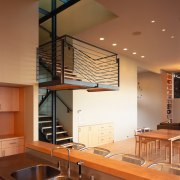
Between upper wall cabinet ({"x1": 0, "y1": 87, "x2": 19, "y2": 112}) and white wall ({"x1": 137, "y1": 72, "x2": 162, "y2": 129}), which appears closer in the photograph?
upper wall cabinet ({"x1": 0, "y1": 87, "x2": 19, "y2": 112})

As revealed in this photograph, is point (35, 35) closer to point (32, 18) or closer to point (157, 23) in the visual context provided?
point (32, 18)

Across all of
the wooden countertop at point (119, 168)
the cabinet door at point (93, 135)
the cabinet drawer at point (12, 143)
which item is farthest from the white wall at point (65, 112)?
the wooden countertop at point (119, 168)

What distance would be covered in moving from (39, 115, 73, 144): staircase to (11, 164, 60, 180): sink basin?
110 inches

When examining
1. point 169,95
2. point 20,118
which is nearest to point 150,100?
point 169,95

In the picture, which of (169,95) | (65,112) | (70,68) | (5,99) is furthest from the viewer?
(169,95)

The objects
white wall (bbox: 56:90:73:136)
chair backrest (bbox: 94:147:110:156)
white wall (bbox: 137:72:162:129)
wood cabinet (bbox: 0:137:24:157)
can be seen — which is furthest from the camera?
white wall (bbox: 137:72:162:129)

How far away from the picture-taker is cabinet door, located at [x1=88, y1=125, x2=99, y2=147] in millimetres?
6418

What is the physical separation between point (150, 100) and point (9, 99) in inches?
339

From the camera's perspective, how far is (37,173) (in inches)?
90.4

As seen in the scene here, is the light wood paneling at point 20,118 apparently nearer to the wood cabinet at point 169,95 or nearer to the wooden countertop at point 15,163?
the wooden countertop at point 15,163

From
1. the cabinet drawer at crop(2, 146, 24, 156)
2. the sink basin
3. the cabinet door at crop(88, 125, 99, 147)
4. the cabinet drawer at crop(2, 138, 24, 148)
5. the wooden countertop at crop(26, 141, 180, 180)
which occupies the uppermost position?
the wooden countertop at crop(26, 141, 180, 180)

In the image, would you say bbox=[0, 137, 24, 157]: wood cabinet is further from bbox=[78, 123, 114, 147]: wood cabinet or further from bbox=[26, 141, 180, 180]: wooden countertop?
bbox=[78, 123, 114, 147]: wood cabinet

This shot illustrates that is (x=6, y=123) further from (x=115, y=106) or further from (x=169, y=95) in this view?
(x=169, y=95)

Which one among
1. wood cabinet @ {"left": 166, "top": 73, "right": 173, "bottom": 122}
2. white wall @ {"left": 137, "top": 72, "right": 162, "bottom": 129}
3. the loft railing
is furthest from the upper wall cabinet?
wood cabinet @ {"left": 166, "top": 73, "right": 173, "bottom": 122}
